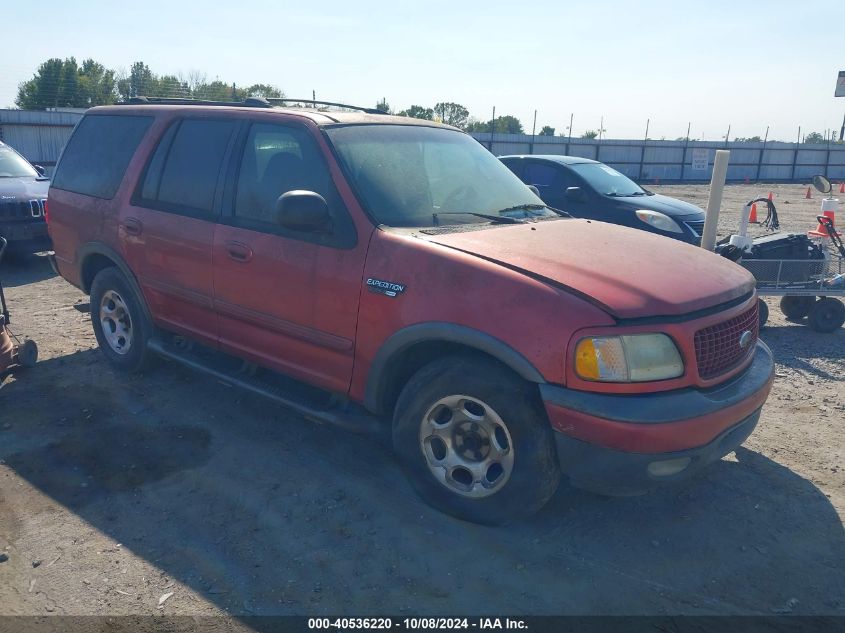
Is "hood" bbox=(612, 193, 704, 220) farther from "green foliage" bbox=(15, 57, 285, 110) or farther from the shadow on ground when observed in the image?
"green foliage" bbox=(15, 57, 285, 110)

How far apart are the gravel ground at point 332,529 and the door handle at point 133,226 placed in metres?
1.23

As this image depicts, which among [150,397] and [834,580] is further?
[150,397]

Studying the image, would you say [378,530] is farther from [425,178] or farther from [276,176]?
[276,176]

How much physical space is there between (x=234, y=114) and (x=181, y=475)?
2.32 m

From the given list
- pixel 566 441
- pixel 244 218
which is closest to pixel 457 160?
pixel 244 218

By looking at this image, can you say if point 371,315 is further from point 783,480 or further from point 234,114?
point 783,480

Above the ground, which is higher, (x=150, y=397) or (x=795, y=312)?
(x=795, y=312)

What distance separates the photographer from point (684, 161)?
36.5 m

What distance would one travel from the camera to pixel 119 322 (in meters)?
5.53

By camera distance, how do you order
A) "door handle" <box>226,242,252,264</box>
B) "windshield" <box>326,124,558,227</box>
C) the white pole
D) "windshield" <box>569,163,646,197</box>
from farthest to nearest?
1. "windshield" <box>569,163,646,197</box>
2. the white pole
3. "door handle" <box>226,242,252,264</box>
4. "windshield" <box>326,124,558,227</box>

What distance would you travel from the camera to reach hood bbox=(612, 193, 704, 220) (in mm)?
9789

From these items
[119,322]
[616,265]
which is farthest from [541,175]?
[616,265]

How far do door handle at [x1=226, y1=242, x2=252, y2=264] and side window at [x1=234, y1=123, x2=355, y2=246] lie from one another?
0.43 ft

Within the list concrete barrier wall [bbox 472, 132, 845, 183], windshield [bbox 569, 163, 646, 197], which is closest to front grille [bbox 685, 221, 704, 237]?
windshield [bbox 569, 163, 646, 197]
